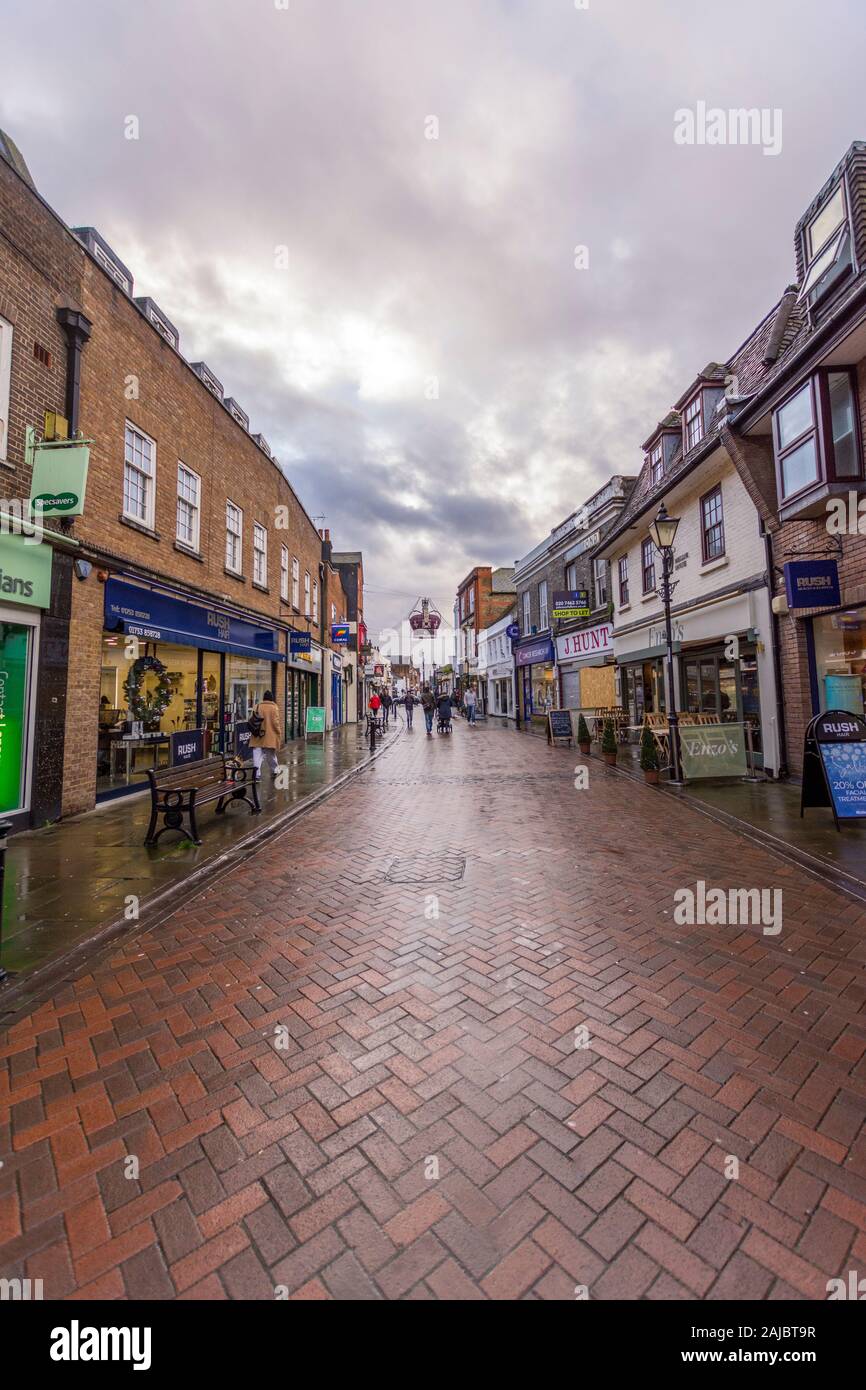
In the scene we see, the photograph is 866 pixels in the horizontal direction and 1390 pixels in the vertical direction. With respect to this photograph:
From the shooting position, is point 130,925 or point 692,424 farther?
point 692,424

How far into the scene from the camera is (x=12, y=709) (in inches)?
282

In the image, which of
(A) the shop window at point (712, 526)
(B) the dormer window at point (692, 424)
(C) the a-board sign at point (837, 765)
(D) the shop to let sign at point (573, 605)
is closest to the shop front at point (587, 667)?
(D) the shop to let sign at point (573, 605)

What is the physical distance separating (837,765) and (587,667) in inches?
540

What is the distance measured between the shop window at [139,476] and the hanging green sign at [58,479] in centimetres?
212

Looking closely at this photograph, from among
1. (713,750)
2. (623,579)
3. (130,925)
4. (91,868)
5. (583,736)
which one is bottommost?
(130,925)

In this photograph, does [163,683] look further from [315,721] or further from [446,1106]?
[446,1106]

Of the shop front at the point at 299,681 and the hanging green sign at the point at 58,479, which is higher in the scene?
the hanging green sign at the point at 58,479

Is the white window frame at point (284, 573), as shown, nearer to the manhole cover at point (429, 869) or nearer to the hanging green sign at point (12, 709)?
the hanging green sign at point (12, 709)

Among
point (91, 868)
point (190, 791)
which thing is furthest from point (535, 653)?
point (91, 868)

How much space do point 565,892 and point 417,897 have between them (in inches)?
52.0

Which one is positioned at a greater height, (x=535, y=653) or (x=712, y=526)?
(x=712, y=526)

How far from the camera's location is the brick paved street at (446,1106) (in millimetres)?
1731

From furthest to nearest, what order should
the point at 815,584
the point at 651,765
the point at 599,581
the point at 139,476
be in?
1. the point at 599,581
2. the point at 651,765
3. the point at 139,476
4. the point at 815,584

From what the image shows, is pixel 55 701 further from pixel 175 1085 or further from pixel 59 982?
pixel 175 1085
